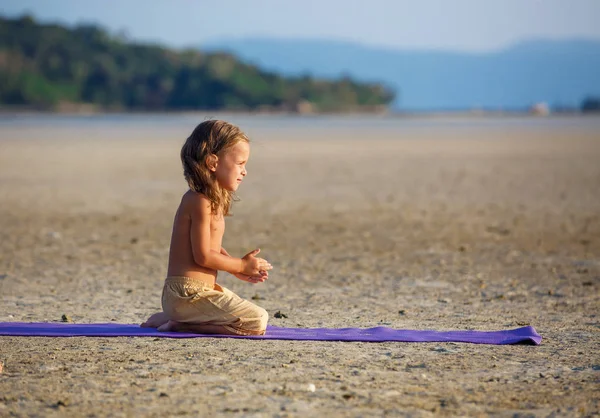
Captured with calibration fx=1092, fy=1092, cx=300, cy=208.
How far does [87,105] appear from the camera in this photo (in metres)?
198

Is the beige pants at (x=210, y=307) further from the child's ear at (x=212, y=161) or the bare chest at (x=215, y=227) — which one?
the child's ear at (x=212, y=161)

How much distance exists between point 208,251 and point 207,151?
0.62 meters

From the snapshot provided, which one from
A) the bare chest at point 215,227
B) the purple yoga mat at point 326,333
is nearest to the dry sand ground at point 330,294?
the purple yoga mat at point 326,333

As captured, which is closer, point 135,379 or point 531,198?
point 135,379

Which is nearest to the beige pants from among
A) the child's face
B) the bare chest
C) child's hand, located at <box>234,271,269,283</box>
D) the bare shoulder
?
child's hand, located at <box>234,271,269,283</box>

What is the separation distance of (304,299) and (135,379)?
3.22 m

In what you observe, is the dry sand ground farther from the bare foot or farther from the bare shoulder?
the bare shoulder

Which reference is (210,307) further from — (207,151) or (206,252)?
(207,151)

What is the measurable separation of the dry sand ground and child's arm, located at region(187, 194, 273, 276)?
458 millimetres

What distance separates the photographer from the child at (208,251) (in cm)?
675

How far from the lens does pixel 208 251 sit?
22.1 ft

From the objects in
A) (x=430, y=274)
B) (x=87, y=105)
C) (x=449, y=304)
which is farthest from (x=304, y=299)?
(x=87, y=105)

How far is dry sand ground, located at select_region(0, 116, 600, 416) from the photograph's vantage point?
5.41 meters

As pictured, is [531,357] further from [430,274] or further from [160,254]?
[160,254]
